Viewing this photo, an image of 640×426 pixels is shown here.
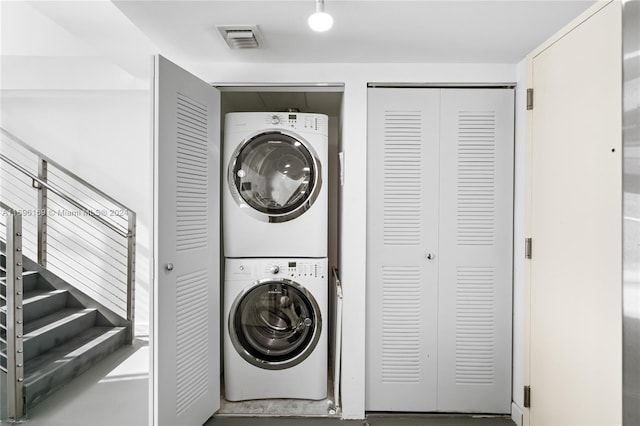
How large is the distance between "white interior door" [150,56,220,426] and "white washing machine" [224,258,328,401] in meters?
0.16

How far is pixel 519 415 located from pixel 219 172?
2288mm

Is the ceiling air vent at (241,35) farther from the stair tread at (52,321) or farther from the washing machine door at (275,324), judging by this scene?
the stair tread at (52,321)

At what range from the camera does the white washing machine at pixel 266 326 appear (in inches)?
97.9

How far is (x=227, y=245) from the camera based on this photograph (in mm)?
2500

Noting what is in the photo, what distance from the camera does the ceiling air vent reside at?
187 cm

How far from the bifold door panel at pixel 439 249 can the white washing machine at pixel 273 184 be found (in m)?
0.37

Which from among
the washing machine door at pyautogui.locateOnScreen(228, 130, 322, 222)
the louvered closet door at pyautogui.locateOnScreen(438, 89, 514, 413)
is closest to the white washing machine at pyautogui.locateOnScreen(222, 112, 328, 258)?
the washing machine door at pyautogui.locateOnScreen(228, 130, 322, 222)

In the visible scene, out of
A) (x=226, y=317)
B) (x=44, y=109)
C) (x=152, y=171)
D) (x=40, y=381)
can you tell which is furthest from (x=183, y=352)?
(x=44, y=109)

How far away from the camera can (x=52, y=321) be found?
9.95 ft

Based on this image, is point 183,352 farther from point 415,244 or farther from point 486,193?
point 486,193

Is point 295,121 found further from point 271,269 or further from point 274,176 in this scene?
point 271,269

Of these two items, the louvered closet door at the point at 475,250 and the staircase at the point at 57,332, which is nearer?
the louvered closet door at the point at 475,250

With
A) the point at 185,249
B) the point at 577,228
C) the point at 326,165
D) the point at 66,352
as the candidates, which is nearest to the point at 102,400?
the point at 66,352

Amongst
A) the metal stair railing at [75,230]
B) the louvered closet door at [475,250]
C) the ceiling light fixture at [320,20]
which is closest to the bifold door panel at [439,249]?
the louvered closet door at [475,250]
